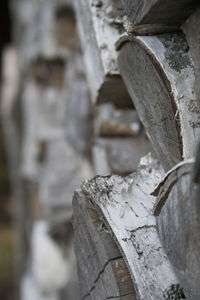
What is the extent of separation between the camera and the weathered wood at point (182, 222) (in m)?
0.43

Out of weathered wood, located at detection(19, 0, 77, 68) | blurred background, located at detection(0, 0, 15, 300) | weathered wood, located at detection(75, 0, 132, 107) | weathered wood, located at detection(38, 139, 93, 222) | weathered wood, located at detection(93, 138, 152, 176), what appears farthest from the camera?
blurred background, located at detection(0, 0, 15, 300)

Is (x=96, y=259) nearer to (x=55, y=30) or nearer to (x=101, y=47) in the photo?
(x=101, y=47)

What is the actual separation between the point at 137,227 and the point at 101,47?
0.30 meters

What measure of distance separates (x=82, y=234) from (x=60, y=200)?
3.17 feet

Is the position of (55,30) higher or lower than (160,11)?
higher

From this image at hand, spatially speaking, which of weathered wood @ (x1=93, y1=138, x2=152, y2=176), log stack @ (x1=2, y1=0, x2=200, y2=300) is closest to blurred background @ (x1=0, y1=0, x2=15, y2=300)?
weathered wood @ (x1=93, y1=138, x2=152, y2=176)

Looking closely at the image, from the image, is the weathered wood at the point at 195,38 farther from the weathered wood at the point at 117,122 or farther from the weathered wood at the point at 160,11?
the weathered wood at the point at 117,122

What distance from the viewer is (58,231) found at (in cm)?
162

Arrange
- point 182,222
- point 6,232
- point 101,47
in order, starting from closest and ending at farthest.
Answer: point 182,222 → point 101,47 → point 6,232

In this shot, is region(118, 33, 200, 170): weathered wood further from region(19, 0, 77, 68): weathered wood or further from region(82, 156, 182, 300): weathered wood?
region(19, 0, 77, 68): weathered wood

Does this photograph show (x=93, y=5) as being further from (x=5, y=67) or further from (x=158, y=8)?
(x=5, y=67)

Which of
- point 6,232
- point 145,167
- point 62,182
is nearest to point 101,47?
point 145,167

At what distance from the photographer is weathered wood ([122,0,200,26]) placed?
1.60 feet

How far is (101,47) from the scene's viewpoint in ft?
2.31
